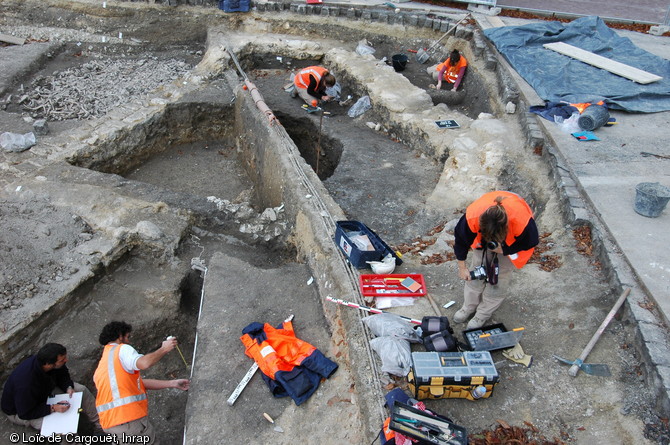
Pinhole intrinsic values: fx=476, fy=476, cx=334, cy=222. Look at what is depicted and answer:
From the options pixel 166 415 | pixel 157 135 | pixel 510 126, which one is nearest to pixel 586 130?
pixel 510 126

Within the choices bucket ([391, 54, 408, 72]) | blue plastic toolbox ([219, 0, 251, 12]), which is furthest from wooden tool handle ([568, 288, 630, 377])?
blue plastic toolbox ([219, 0, 251, 12])

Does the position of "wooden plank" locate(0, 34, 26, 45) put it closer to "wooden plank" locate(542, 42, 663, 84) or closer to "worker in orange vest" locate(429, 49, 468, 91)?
"worker in orange vest" locate(429, 49, 468, 91)

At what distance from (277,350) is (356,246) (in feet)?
4.30

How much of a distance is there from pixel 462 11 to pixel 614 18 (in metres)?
3.69

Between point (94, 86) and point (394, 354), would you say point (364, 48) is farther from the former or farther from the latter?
point (394, 354)

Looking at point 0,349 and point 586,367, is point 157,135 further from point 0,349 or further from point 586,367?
point 586,367

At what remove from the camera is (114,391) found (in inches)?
154

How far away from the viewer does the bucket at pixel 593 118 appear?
670 centimetres

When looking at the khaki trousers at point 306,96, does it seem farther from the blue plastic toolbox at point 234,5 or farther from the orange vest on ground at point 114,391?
the orange vest on ground at point 114,391

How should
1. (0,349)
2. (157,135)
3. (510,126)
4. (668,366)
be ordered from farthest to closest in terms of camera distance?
(157,135) < (510,126) < (0,349) < (668,366)

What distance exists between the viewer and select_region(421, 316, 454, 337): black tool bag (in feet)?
13.1

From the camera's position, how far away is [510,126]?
7660mm

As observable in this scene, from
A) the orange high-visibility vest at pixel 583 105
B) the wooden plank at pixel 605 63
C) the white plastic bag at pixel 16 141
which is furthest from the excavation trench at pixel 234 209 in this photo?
the orange high-visibility vest at pixel 583 105

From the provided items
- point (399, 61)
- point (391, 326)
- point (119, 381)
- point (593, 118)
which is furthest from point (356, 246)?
point (399, 61)
